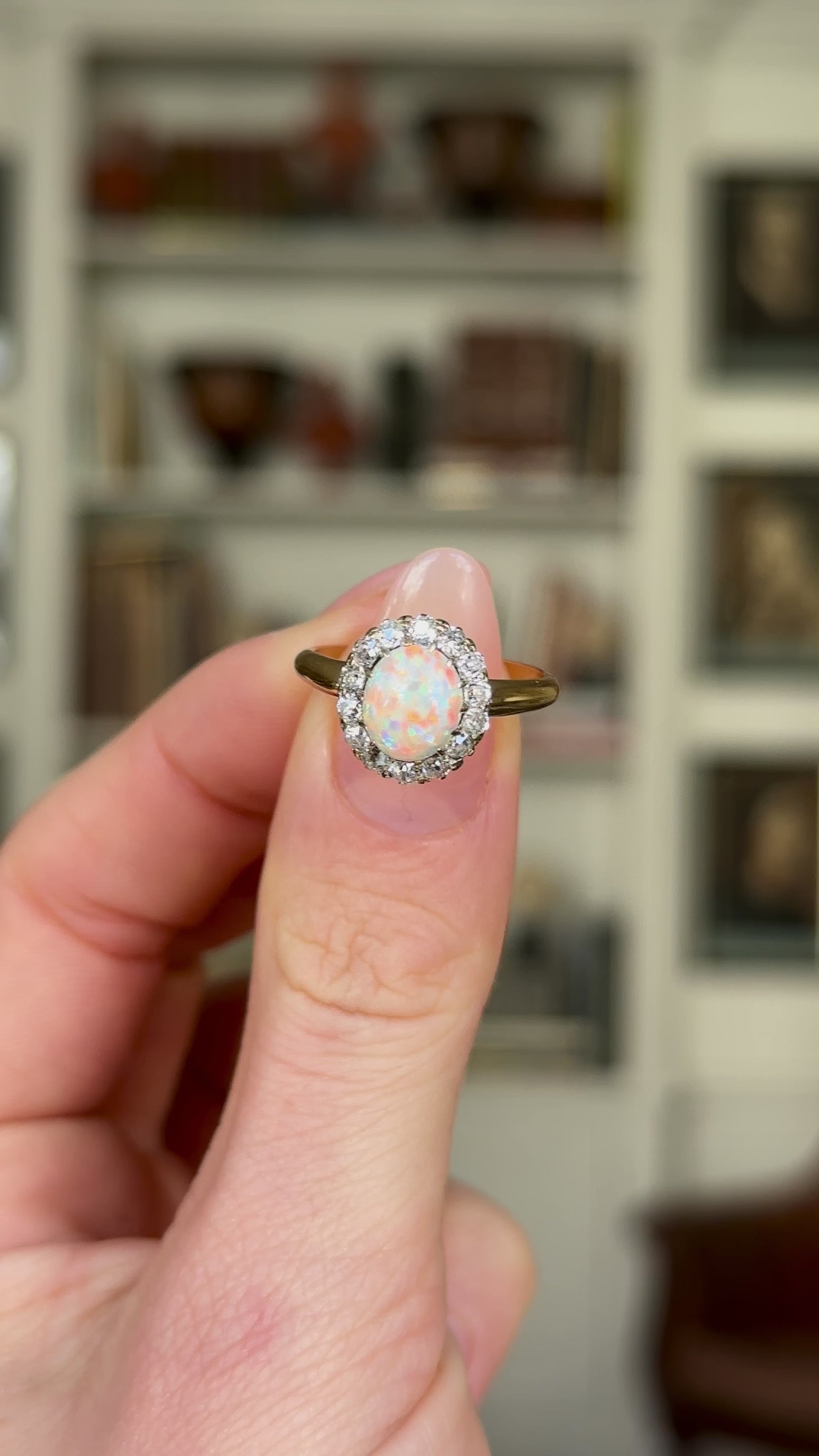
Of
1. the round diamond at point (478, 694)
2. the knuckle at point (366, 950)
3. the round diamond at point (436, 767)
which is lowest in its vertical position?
the knuckle at point (366, 950)

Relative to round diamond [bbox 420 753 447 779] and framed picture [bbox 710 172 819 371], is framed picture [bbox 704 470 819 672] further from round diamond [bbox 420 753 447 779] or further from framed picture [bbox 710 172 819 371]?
round diamond [bbox 420 753 447 779]

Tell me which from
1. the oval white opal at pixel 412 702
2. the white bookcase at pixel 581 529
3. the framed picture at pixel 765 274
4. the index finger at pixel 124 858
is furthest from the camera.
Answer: the framed picture at pixel 765 274

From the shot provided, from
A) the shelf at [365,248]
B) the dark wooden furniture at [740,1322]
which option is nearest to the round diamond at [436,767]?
the dark wooden furniture at [740,1322]

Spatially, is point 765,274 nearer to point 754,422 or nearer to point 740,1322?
point 754,422

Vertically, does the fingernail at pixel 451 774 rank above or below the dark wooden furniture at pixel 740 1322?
above

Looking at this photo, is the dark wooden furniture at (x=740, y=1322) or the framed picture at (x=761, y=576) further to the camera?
the framed picture at (x=761, y=576)

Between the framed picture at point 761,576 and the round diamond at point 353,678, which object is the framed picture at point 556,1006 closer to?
the framed picture at point 761,576

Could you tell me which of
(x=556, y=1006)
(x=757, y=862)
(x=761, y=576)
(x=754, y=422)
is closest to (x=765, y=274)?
(x=754, y=422)

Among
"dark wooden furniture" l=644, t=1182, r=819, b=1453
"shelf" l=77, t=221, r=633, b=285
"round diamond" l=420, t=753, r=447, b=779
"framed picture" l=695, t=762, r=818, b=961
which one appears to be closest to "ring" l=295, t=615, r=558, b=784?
"round diamond" l=420, t=753, r=447, b=779
